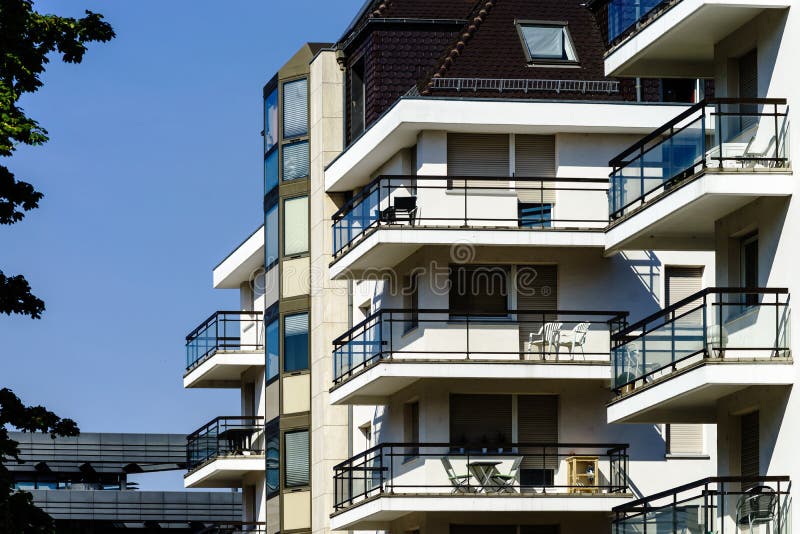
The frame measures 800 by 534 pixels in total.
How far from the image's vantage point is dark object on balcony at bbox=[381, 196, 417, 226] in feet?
135

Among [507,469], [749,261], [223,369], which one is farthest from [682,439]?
[223,369]

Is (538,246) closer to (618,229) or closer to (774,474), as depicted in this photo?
(618,229)

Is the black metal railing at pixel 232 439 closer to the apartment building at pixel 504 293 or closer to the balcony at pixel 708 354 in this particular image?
the apartment building at pixel 504 293

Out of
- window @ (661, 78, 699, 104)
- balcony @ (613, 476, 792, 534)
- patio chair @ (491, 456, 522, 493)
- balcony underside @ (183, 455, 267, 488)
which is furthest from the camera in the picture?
balcony underside @ (183, 455, 267, 488)

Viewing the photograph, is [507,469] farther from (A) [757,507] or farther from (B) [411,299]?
(A) [757,507]

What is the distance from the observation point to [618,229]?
33.4 m

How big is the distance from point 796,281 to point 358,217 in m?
16.3

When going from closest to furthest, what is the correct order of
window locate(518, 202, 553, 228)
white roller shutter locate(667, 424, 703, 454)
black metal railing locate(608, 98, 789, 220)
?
1. black metal railing locate(608, 98, 789, 220)
2. white roller shutter locate(667, 424, 703, 454)
3. window locate(518, 202, 553, 228)

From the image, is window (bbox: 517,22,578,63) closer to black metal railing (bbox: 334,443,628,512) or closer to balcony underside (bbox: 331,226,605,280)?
balcony underside (bbox: 331,226,605,280)

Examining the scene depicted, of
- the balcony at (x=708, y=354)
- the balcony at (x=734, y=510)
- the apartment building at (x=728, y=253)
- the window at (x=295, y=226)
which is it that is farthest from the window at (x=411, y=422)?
the balcony at (x=734, y=510)

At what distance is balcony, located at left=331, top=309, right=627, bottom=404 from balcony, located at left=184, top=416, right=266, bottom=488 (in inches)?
611

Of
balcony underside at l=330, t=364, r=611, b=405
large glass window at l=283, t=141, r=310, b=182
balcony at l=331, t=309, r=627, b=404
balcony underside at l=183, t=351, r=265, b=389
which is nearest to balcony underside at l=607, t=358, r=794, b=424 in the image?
balcony underside at l=330, t=364, r=611, b=405

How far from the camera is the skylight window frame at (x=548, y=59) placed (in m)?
43.7

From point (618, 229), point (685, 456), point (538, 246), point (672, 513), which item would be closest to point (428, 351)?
point (538, 246)
